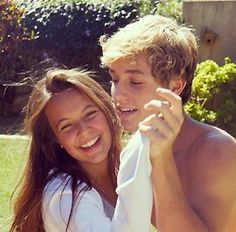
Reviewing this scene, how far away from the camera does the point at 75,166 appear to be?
278cm

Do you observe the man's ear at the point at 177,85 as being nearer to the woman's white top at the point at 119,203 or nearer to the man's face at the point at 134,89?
the man's face at the point at 134,89

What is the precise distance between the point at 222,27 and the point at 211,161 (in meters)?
6.24

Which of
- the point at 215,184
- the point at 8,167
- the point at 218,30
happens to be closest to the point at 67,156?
the point at 215,184

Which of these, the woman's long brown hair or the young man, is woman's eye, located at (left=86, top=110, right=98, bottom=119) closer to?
the woman's long brown hair

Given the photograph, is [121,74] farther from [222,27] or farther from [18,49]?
[18,49]

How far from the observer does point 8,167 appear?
6.85 metres

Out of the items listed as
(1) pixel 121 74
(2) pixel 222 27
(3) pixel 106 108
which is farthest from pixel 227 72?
(1) pixel 121 74

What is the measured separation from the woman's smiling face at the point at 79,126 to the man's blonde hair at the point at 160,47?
37 cm

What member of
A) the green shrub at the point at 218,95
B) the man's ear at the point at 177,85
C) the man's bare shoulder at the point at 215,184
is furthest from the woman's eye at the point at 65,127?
the green shrub at the point at 218,95

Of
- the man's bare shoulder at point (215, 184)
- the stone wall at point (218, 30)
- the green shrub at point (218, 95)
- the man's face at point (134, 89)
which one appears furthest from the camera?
the stone wall at point (218, 30)

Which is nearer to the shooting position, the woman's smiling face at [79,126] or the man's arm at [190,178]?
the man's arm at [190,178]

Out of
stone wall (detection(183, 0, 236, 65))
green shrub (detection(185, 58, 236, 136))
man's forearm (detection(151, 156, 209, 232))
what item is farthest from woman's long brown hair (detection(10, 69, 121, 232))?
stone wall (detection(183, 0, 236, 65))

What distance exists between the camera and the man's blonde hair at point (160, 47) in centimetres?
231

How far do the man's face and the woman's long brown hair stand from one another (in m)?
0.44
